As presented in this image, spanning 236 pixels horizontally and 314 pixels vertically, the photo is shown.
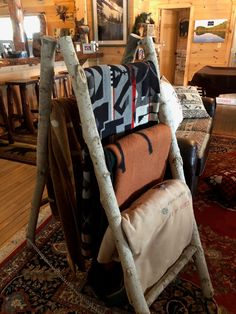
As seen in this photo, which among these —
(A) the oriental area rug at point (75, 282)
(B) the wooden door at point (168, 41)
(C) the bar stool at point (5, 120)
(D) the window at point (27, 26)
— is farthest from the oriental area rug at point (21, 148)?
(B) the wooden door at point (168, 41)

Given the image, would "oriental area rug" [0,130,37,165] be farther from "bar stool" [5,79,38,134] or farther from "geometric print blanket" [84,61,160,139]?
"geometric print blanket" [84,61,160,139]

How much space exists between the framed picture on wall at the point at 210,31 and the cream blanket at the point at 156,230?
632 centimetres

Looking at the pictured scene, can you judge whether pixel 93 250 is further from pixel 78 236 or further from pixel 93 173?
pixel 93 173

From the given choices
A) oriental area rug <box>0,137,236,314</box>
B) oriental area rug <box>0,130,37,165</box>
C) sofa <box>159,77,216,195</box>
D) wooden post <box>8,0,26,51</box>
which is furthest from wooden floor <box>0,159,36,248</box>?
wooden post <box>8,0,26,51</box>

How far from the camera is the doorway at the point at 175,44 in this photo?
727 centimetres

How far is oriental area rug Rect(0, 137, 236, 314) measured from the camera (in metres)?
1.38

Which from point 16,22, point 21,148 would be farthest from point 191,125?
point 16,22

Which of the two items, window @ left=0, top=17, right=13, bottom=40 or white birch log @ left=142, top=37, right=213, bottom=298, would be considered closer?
white birch log @ left=142, top=37, right=213, bottom=298

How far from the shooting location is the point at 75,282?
1.53 meters

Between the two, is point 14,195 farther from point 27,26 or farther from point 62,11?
point 27,26

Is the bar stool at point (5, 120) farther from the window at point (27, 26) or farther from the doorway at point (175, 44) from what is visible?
the doorway at point (175, 44)

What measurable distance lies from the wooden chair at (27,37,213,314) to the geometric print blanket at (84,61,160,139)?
60 millimetres

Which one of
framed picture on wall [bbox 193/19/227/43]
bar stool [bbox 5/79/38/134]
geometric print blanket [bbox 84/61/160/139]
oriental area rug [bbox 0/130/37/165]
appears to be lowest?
oriental area rug [bbox 0/130/37/165]

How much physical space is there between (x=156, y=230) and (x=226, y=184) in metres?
1.40
